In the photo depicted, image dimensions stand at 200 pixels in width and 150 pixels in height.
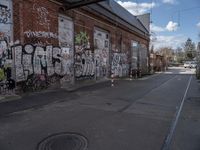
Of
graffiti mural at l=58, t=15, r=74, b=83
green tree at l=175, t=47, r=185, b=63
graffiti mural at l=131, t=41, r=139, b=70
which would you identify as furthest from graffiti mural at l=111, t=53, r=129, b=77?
green tree at l=175, t=47, r=185, b=63

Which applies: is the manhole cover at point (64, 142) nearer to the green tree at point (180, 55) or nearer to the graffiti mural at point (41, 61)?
the graffiti mural at point (41, 61)

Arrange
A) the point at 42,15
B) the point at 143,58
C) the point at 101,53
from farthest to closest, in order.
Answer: the point at 143,58 → the point at 101,53 → the point at 42,15

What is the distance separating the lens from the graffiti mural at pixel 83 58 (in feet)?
59.2

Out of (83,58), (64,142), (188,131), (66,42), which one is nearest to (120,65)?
(83,58)

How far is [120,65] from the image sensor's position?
90.9 feet

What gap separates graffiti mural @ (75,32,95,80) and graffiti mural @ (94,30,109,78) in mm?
1224

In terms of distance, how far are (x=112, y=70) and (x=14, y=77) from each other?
1443 centimetres

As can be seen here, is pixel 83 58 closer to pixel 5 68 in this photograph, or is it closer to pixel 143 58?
pixel 5 68

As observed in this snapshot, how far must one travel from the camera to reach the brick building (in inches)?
473

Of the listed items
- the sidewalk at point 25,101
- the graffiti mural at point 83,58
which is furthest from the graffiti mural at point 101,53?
the sidewalk at point 25,101

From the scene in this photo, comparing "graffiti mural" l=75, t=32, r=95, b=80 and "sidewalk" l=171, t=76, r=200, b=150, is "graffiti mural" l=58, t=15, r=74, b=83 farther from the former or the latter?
"sidewalk" l=171, t=76, r=200, b=150

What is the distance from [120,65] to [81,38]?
401 inches

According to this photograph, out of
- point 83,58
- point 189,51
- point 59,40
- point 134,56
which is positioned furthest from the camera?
point 189,51

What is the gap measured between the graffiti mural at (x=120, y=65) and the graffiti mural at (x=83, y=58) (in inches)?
218
